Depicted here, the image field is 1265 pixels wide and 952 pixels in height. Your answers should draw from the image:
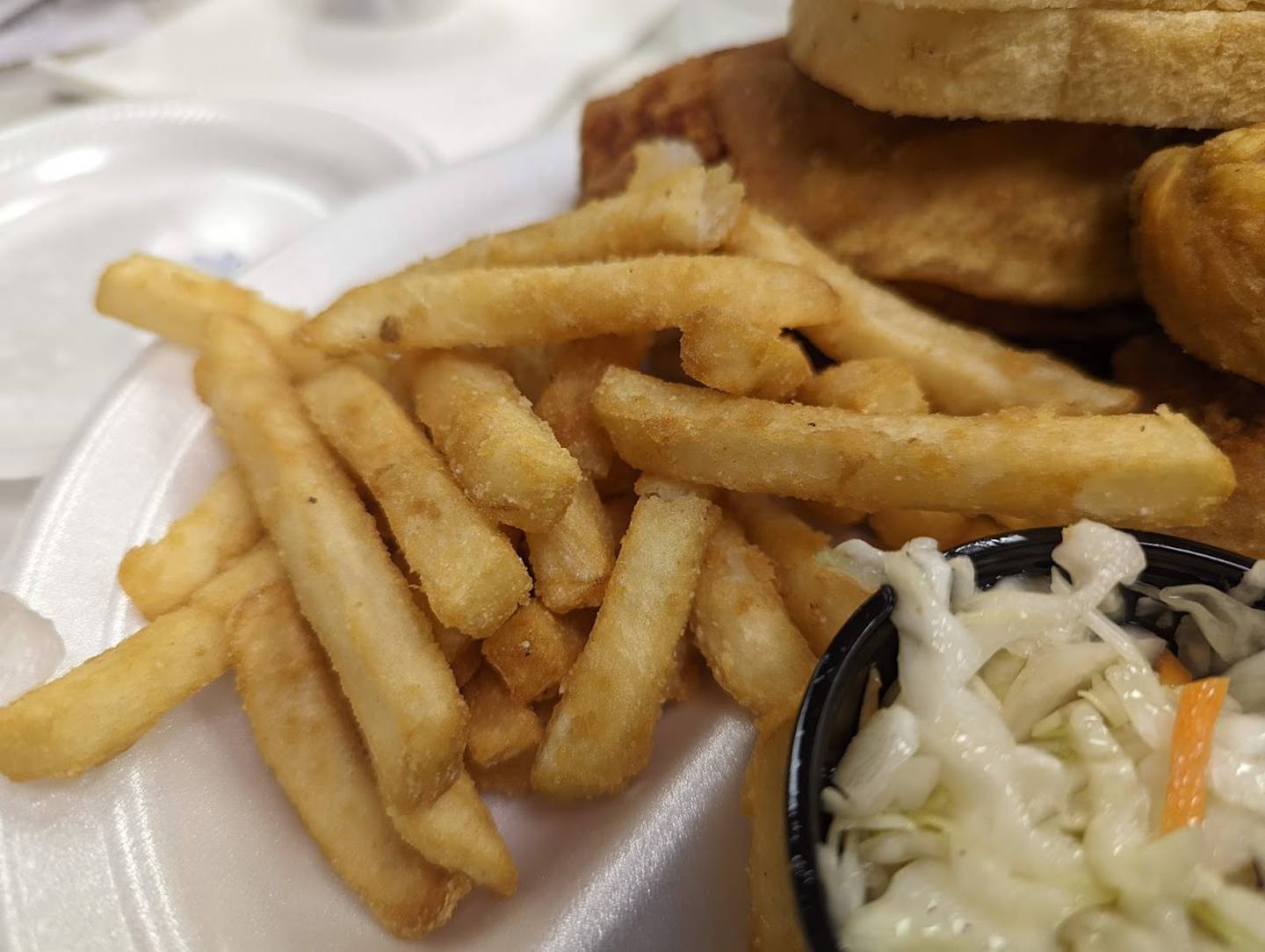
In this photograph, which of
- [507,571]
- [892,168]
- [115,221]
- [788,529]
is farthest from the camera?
[115,221]

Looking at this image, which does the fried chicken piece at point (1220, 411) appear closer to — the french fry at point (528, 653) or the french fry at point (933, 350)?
the french fry at point (933, 350)

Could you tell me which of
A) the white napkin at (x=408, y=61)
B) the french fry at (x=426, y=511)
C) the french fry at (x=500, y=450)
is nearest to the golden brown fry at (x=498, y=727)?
the french fry at (x=426, y=511)

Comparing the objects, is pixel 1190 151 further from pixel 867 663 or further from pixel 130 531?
pixel 130 531

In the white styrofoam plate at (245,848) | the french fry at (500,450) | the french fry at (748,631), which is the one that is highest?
the french fry at (500,450)

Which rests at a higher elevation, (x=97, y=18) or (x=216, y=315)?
(x=97, y=18)

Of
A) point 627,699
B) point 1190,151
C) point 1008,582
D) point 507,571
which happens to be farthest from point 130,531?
point 1190,151

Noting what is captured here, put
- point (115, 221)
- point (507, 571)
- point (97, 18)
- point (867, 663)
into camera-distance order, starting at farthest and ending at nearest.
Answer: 1. point (97, 18)
2. point (115, 221)
3. point (507, 571)
4. point (867, 663)

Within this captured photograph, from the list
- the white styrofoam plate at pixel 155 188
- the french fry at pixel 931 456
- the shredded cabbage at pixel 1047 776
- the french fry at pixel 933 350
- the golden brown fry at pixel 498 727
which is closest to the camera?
the shredded cabbage at pixel 1047 776

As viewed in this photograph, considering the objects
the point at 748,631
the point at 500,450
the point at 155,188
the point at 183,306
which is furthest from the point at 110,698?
the point at 155,188
